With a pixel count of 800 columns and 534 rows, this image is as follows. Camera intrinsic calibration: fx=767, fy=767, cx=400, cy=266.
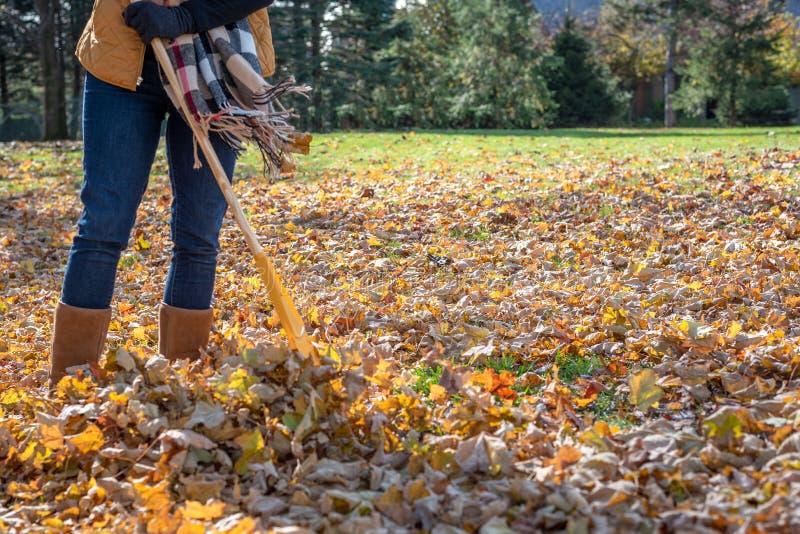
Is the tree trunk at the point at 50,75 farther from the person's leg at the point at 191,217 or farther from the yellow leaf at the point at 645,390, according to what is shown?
the yellow leaf at the point at 645,390

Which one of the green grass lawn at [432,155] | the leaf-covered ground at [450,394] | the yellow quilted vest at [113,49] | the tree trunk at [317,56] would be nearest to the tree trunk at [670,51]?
the tree trunk at [317,56]

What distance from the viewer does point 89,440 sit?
2.37m

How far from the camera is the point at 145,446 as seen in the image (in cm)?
235

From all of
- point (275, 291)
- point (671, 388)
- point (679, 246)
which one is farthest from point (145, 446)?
point (679, 246)

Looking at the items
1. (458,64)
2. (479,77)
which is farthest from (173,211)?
(458,64)

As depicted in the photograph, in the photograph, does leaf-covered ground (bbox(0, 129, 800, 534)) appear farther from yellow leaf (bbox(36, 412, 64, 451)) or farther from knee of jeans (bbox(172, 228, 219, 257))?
knee of jeans (bbox(172, 228, 219, 257))

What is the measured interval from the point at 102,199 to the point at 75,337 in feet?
1.71

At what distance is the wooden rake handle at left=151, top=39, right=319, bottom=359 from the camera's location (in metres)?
2.62

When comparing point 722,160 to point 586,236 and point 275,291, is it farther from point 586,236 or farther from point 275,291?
point 275,291

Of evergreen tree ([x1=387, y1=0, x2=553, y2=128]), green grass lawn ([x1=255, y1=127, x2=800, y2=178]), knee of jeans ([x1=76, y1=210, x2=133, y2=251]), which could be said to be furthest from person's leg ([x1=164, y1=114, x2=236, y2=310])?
evergreen tree ([x1=387, y1=0, x2=553, y2=128])

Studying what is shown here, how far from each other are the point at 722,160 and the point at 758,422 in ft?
24.6

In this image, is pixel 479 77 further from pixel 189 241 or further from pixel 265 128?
pixel 189 241

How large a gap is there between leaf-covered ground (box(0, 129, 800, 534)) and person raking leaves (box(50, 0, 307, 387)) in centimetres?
22

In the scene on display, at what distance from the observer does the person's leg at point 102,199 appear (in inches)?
105
